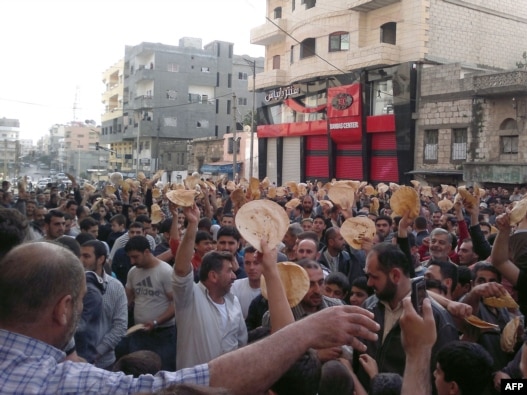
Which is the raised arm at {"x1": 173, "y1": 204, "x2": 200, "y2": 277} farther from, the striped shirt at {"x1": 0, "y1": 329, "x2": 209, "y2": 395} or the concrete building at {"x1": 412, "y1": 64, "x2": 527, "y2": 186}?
the concrete building at {"x1": 412, "y1": 64, "x2": 527, "y2": 186}

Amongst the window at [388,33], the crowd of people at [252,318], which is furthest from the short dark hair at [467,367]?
the window at [388,33]

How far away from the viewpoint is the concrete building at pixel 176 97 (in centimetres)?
5238

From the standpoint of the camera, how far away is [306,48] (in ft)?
105

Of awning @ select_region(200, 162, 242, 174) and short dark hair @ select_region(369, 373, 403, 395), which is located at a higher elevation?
awning @ select_region(200, 162, 242, 174)

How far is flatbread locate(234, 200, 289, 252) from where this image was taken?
10.7ft

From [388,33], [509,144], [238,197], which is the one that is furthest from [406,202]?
[388,33]

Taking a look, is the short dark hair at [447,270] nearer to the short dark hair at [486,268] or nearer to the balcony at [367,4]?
the short dark hair at [486,268]

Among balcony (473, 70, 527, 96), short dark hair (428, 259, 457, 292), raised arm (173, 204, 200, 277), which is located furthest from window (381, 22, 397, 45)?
raised arm (173, 204, 200, 277)

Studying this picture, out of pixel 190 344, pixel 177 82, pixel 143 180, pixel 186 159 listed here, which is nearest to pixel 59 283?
pixel 190 344

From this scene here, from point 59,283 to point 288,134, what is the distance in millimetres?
32653

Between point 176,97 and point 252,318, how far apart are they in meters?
50.9

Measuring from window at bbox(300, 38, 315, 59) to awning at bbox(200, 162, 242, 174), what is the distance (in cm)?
1032

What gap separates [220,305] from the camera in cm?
412

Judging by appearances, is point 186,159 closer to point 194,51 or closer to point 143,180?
point 194,51
